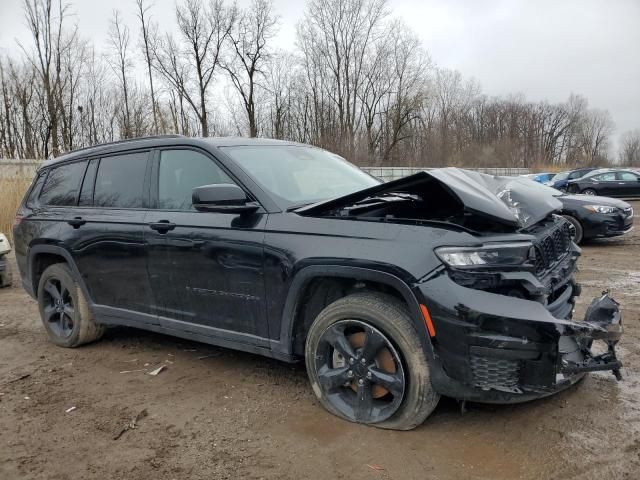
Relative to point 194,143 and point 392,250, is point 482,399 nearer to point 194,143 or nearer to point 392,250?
point 392,250

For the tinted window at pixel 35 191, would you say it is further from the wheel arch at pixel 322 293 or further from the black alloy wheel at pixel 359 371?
the black alloy wheel at pixel 359 371

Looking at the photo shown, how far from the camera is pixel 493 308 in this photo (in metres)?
2.51

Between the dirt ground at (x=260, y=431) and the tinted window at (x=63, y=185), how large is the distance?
155 cm

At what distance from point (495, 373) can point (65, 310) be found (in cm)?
400

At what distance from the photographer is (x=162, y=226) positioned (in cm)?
376

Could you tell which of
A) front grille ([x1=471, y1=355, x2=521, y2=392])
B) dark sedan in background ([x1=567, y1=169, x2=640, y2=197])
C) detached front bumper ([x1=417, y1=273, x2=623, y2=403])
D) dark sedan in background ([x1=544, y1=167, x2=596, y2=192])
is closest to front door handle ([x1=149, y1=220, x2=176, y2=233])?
detached front bumper ([x1=417, y1=273, x2=623, y2=403])

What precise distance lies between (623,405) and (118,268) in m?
3.77

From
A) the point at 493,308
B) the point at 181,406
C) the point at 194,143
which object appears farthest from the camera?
the point at 194,143

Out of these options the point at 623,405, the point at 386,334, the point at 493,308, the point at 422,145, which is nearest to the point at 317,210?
the point at 386,334

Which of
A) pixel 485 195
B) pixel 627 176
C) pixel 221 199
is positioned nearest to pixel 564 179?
pixel 627 176

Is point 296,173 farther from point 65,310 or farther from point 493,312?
point 65,310

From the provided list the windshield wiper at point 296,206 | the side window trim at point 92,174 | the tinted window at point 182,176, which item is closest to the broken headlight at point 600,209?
the windshield wiper at point 296,206

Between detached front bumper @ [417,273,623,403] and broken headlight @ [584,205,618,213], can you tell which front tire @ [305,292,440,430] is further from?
broken headlight @ [584,205,618,213]

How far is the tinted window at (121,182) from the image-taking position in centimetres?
411
